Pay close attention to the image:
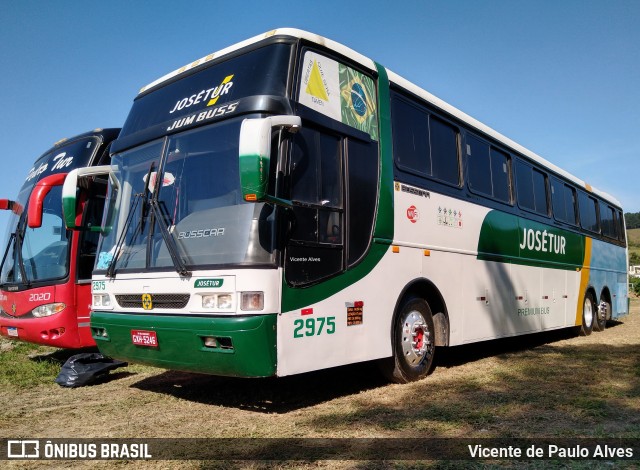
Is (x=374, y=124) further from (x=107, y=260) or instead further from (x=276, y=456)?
(x=276, y=456)

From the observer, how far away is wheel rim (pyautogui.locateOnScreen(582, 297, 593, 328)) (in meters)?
12.6

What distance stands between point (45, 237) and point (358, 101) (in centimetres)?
529

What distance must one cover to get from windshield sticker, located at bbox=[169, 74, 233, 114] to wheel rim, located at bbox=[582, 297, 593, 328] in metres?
10.3

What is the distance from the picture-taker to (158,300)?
204 inches

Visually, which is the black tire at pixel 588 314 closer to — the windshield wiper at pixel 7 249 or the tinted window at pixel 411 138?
the tinted window at pixel 411 138

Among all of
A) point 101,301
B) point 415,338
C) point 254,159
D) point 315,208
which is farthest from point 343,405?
point 101,301

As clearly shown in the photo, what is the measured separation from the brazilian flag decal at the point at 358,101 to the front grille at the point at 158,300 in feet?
7.86

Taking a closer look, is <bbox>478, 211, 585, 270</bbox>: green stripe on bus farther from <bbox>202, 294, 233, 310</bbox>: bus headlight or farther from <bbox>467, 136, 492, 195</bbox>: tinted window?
<bbox>202, 294, 233, 310</bbox>: bus headlight

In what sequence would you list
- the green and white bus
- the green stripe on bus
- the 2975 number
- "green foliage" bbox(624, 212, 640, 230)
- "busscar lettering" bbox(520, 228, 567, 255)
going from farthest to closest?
1. "green foliage" bbox(624, 212, 640, 230)
2. "busscar lettering" bbox(520, 228, 567, 255)
3. the green stripe on bus
4. the 2975 number
5. the green and white bus

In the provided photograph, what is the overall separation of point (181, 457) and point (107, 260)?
2.63 m

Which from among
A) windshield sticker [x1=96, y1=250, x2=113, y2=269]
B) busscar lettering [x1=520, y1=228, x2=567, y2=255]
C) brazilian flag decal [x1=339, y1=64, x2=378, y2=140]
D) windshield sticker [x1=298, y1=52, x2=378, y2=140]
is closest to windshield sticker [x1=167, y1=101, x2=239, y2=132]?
windshield sticker [x1=298, y1=52, x2=378, y2=140]

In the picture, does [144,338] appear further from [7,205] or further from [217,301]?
[7,205]

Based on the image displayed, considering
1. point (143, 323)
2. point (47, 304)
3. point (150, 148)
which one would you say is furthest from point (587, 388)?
point (47, 304)

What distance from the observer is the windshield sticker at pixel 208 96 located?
5.41 metres
